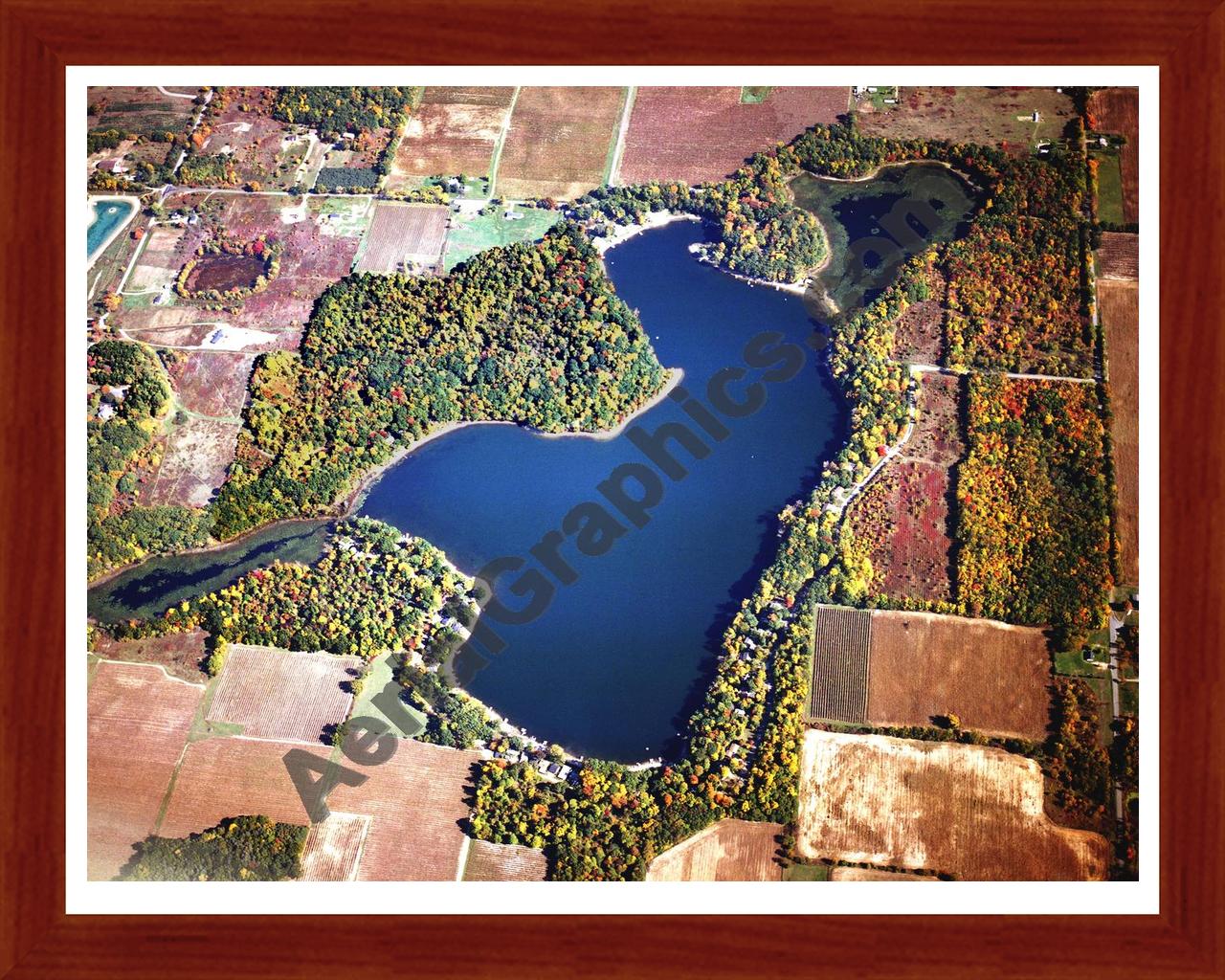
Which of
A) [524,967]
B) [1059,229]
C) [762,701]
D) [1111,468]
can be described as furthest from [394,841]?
[1059,229]

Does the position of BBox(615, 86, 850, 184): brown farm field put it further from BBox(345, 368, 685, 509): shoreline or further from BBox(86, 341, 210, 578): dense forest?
BBox(86, 341, 210, 578): dense forest

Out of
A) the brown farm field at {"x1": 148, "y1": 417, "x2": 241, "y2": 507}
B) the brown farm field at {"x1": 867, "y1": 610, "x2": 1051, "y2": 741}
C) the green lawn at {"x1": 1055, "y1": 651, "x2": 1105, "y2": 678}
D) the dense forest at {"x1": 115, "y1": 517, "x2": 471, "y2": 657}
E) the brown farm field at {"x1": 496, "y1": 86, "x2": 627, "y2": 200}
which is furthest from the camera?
the brown farm field at {"x1": 496, "y1": 86, "x2": 627, "y2": 200}

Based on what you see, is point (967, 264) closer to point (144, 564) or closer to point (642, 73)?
point (642, 73)

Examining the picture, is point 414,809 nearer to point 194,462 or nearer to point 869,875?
point 869,875

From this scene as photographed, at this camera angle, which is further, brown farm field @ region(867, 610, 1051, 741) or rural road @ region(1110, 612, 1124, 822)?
brown farm field @ region(867, 610, 1051, 741)

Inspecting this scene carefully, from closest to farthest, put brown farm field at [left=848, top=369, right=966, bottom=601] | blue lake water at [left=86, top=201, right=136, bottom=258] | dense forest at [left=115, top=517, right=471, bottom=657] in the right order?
1. dense forest at [left=115, top=517, right=471, bottom=657]
2. brown farm field at [left=848, top=369, right=966, bottom=601]
3. blue lake water at [left=86, top=201, right=136, bottom=258]

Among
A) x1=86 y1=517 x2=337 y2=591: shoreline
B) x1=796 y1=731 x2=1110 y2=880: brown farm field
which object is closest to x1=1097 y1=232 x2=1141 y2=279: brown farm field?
x1=796 y1=731 x2=1110 y2=880: brown farm field
